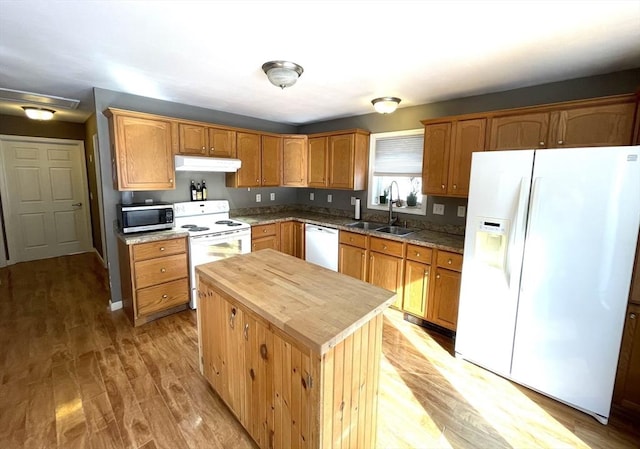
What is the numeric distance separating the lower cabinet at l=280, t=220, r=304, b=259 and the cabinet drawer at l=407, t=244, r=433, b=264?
1.73 metres

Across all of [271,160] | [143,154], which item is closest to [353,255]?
[271,160]

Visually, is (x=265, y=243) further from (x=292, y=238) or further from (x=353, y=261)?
(x=353, y=261)

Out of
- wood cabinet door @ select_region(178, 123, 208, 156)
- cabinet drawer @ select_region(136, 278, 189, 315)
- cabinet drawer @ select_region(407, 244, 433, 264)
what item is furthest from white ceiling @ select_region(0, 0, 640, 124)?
cabinet drawer @ select_region(136, 278, 189, 315)

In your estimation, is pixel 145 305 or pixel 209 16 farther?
pixel 145 305

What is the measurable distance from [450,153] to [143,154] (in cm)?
327

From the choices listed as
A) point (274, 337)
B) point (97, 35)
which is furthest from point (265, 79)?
point (274, 337)

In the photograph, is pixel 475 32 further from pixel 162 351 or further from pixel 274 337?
pixel 162 351

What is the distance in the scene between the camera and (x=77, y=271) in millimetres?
4496

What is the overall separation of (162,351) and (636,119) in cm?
416

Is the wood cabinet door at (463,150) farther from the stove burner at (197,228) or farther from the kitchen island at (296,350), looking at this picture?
the stove burner at (197,228)

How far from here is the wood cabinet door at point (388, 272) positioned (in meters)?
3.07

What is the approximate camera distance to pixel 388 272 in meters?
3.17

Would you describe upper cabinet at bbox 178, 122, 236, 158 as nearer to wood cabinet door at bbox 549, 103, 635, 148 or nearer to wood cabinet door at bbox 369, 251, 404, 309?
wood cabinet door at bbox 369, 251, 404, 309

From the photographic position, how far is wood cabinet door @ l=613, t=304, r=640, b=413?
1.80m
